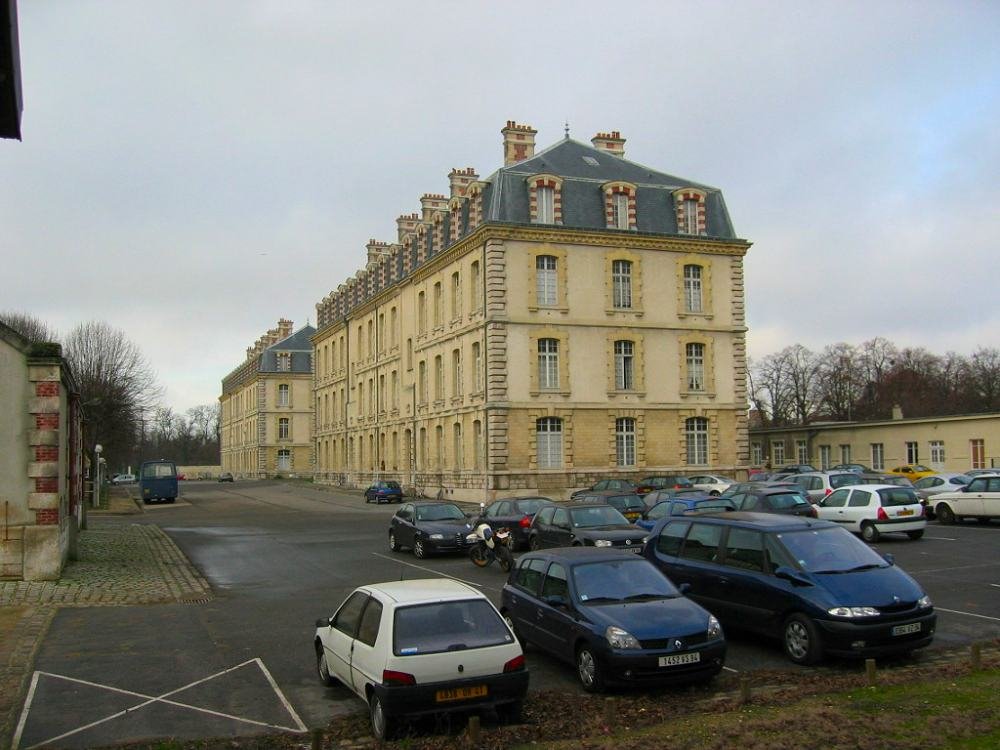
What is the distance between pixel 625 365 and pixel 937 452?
18.6 m

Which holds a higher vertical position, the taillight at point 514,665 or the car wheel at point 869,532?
the taillight at point 514,665

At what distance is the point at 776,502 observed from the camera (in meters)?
23.4

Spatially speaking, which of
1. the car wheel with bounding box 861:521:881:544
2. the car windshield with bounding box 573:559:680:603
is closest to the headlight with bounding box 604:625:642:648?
the car windshield with bounding box 573:559:680:603

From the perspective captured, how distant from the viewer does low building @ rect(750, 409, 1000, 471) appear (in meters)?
47.2

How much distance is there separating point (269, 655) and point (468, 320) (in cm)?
3472

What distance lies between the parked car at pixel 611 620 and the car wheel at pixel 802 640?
1.24 metres

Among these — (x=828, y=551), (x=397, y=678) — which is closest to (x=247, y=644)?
(x=397, y=678)

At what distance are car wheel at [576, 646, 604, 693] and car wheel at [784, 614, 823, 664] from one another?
268cm

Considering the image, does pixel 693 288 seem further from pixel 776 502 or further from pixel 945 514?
pixel 776 502

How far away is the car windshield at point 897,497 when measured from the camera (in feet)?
76.9

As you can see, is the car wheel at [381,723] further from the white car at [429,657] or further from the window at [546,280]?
the window at [546,280]

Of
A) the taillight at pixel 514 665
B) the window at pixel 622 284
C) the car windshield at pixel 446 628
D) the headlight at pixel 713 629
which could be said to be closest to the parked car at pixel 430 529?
the headlight at pixel 713 629

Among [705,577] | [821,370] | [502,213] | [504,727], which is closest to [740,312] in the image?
[502,213]

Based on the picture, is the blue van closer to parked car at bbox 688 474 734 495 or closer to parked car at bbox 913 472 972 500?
parked car at bbox 688 474 734 495
